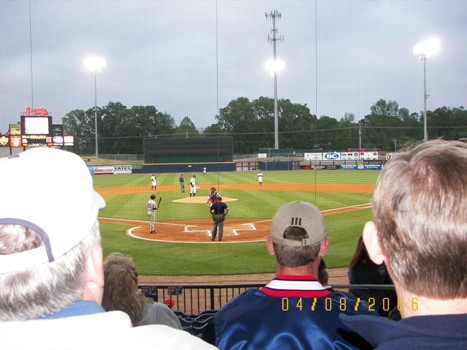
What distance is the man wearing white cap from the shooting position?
3.12 feet

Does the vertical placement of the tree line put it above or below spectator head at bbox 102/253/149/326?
above

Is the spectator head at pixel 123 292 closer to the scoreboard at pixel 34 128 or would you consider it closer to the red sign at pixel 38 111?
the scoreboard at pixel 34 128

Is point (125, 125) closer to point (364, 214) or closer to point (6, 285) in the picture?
point (364, 214)

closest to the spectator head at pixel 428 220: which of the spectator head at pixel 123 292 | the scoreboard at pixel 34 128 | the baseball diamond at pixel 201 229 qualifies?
the spectator head at pixel 123 292

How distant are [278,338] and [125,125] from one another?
51.6ft

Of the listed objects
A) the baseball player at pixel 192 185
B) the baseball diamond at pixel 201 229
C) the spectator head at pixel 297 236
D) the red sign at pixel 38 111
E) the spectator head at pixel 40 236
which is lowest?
the baseball diamond at pixel 201 229

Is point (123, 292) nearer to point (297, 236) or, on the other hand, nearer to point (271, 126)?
point (297, 236)

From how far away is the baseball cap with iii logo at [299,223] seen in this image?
220 cm

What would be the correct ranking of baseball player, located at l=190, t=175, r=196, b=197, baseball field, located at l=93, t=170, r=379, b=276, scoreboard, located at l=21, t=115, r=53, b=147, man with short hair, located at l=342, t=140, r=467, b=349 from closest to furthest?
man with short hair, located at l=342, t=140, r=467, b=349, scoreboard, located at l=21, t=115, r=53, b=147, baseball field, located at l=93, t=170, r=379, b=276, baseball player, located at l=190, t=175, r=196, b=197

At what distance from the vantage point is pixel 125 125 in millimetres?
16656

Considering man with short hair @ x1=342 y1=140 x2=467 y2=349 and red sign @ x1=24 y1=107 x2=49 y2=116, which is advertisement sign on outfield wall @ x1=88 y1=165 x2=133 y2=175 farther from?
man with short hair @ x1=342 y1=140 x2=467 y2=349

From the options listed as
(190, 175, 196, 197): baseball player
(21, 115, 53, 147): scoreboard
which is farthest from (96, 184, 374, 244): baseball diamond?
(190, 175, 196, 197): baseball player

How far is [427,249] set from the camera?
99 cm

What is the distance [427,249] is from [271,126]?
1568 cm
